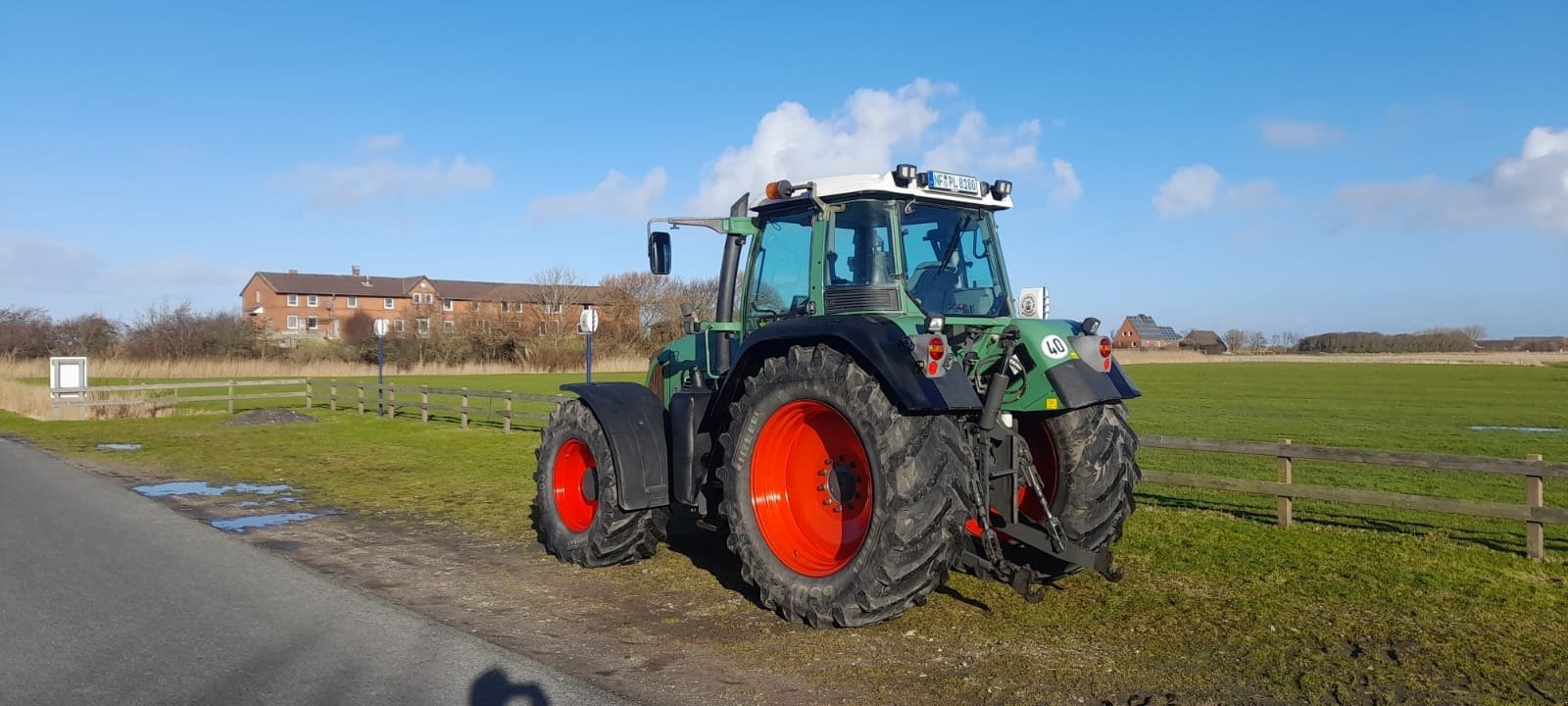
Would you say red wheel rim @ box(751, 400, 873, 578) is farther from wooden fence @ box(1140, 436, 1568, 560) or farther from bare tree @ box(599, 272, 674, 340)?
bare tree @ box(599, 272, 674, 340)

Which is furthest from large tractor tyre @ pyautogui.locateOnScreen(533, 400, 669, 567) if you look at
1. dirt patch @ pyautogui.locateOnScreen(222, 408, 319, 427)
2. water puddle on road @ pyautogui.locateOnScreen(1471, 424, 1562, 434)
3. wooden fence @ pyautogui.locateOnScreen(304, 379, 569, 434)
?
water puddle on road @ pyautogui.locateOnScreen(1471, 424, 1562, 434)

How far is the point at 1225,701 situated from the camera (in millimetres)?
4551

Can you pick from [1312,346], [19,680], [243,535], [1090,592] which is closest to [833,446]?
[1090,592]

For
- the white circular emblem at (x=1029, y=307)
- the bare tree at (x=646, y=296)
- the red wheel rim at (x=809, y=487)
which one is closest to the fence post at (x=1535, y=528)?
the white circular emblem at (x=1029, y=307)

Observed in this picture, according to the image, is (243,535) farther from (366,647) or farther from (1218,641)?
(1218,641)

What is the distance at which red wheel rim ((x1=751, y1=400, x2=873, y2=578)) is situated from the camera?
594 centimetres

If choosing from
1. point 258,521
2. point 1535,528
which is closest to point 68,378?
point 258,521

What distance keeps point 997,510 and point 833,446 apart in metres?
1.00

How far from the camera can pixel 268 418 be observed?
75.9ft

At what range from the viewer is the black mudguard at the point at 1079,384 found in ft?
19.1

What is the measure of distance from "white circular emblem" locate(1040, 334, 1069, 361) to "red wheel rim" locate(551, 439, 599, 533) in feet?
11.4

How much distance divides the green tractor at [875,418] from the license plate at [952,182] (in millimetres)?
16

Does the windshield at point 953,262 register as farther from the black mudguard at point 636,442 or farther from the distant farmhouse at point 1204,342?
the distant farmhouse at point 1204,342

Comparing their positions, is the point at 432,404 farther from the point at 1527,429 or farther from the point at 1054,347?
the point at 1527,429
